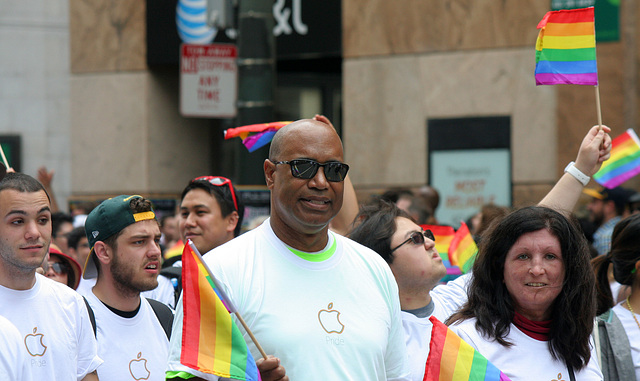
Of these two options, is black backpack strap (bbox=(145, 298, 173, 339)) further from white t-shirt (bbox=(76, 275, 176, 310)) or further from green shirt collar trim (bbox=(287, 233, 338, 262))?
green shirt collar trim (bbox=(287, 233, 338, 262))

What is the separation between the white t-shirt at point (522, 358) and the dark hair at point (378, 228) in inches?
41.7

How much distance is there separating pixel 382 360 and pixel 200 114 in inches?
289

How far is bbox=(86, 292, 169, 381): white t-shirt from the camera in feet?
14.3

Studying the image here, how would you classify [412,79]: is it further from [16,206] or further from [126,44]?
[16,206]

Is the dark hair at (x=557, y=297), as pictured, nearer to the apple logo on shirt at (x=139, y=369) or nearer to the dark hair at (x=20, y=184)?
the apple logo on shirt at (x=139, y=369)

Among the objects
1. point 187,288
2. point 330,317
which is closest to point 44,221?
point 187,288

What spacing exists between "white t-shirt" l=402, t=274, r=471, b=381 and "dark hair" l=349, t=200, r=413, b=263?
1.21 feet

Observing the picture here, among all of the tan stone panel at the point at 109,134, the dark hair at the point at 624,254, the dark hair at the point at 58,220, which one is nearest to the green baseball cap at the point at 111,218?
the dark hair at the point at 624,254

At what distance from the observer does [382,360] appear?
11.1ft

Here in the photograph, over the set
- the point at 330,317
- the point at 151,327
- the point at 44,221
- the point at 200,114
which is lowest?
the point at 151,327

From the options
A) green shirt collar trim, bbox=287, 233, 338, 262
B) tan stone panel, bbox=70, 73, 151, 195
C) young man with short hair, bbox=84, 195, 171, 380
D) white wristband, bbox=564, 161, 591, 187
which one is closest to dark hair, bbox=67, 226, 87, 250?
young man with short hair, bbox=84, 195, 171, 380

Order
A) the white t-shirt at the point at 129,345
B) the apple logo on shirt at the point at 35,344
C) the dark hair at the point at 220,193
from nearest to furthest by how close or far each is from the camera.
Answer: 1. the apple logo on shirt at the point at 35,344
2. the white t-shirt at the point at 129,345
3. the dark hair at the point at 220,193

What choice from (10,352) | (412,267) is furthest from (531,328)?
(10,352)

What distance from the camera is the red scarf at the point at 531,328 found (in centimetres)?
381
